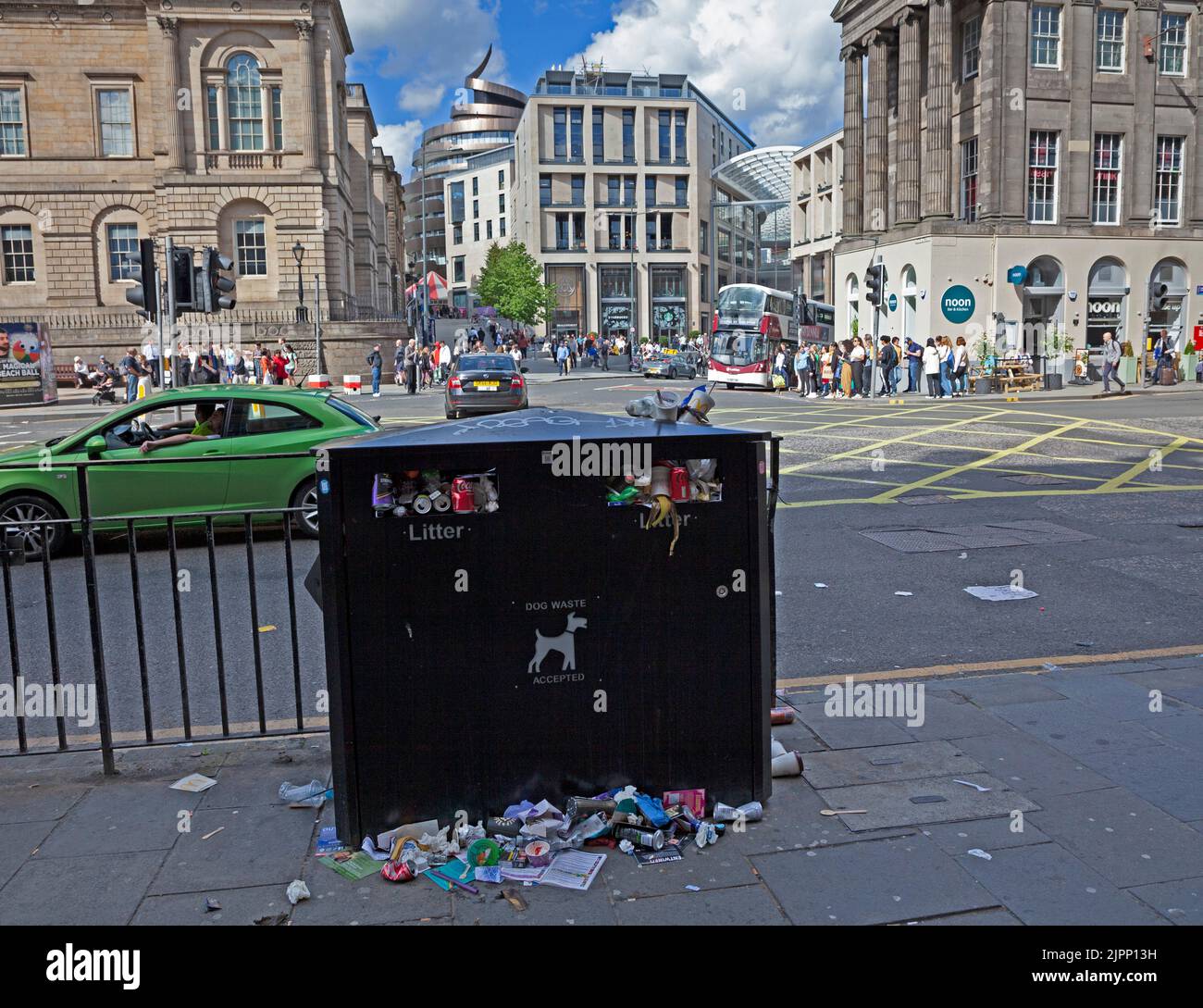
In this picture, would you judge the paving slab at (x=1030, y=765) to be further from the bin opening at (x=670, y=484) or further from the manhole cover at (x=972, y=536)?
the manhole cover at (x=972, y=536)

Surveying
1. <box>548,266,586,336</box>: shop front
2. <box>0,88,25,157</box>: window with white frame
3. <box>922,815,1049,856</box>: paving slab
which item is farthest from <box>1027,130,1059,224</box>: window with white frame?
<box>548,266,586,336</box>: shop front

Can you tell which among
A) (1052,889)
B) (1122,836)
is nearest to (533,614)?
(1052,889)

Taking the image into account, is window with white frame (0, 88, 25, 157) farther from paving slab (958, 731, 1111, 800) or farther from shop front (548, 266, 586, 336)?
paving slab (958, 731, 1111, 800)

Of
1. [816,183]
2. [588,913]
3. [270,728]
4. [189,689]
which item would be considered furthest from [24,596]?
[816,183]

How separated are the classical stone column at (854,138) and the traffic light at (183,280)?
34.9 m

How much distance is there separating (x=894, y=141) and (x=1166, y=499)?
35730 mm

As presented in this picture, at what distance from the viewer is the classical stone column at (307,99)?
4691cm

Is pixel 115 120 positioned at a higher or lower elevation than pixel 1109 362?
higher

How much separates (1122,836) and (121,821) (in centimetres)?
380

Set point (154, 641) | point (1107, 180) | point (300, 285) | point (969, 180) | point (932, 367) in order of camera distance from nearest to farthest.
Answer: point (154, 641) → point (932, 367) → point (1107, 180) → point (969, 180) → point (300, 285)

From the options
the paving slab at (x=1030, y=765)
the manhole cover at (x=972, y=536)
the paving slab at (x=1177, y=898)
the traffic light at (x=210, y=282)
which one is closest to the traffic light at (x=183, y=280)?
the traffic light at (x=210, y=282)

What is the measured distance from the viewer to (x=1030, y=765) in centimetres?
455

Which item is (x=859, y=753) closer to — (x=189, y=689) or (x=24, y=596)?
(x=189, y=689)

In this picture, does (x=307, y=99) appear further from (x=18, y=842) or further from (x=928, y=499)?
(x=18, y=842)
